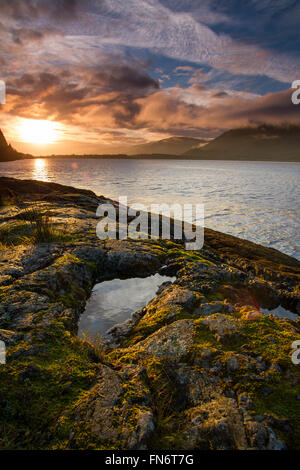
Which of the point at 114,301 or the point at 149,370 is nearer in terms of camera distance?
the point at 149,370

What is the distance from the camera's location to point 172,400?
305cm

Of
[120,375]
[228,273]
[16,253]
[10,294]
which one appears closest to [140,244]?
[228,273]

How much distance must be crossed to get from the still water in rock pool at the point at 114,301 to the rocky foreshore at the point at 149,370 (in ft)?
0.79

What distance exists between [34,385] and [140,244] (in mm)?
5846

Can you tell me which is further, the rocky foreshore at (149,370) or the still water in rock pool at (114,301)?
the still water in rock pool at (114,301)

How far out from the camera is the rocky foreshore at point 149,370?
2.55m

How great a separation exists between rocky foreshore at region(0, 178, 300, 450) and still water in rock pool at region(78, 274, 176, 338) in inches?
9.5

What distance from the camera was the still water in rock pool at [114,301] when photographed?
505 centimetres

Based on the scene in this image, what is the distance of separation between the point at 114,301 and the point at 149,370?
8.63 ft

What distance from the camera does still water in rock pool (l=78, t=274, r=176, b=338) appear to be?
16.6 ft

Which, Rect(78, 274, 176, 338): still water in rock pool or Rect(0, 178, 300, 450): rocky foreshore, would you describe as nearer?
Rect(0, 178, 300, 450): rocky foreshore

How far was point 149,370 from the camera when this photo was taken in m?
3.50

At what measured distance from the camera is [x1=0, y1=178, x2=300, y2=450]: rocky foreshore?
8.38ft
